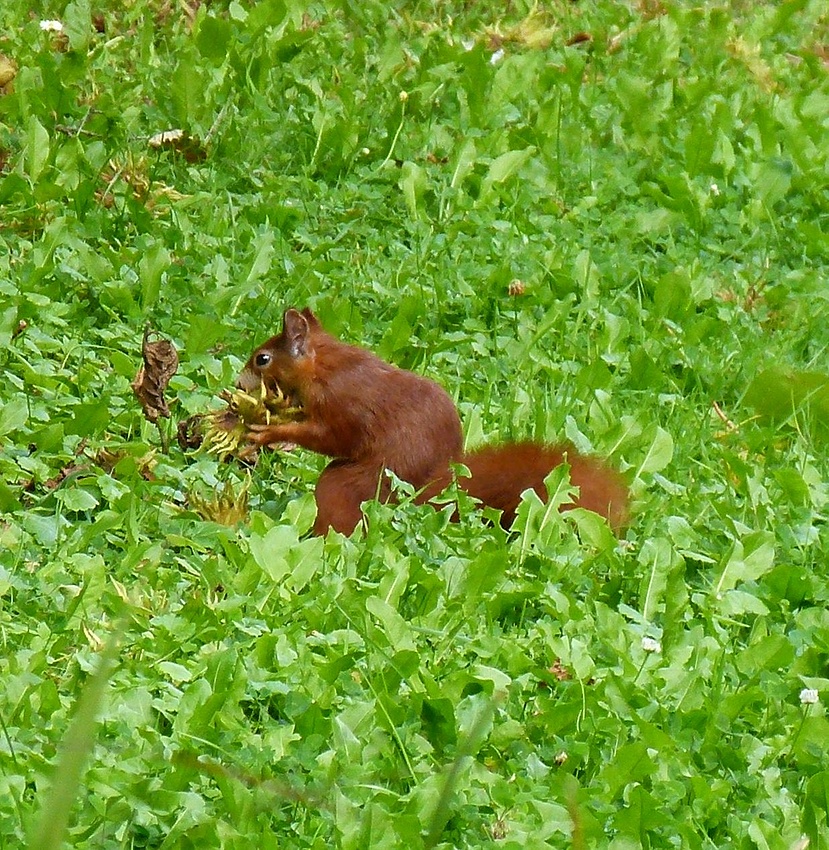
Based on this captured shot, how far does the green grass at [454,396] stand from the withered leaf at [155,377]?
0.41 feet

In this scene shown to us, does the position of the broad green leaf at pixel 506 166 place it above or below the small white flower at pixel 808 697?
below

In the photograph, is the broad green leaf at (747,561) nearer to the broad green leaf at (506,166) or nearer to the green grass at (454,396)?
the green grass at (454,396)

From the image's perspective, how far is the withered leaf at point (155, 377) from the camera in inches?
151

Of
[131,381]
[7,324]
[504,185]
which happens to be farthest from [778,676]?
[504,185]

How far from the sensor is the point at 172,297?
4.77 meters

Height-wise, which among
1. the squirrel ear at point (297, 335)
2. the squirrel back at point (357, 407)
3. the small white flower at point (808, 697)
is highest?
the squirrel ear at point (297, 335)

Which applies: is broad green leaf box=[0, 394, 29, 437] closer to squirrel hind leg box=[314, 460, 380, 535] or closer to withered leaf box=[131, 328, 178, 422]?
withered leaf box=[131, 328, 178, 422]

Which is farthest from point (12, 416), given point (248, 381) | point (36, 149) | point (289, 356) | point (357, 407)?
point (36, 149)

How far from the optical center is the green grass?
8.80 ft

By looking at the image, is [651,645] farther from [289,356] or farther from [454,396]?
[454,396]

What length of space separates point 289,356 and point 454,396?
79 centimetres

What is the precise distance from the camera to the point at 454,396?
4.53 m

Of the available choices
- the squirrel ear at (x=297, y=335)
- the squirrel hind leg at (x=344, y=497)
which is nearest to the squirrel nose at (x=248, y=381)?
the squirrel ear at (x=297, y=335)

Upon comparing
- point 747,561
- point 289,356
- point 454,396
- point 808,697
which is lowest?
point 454,396
